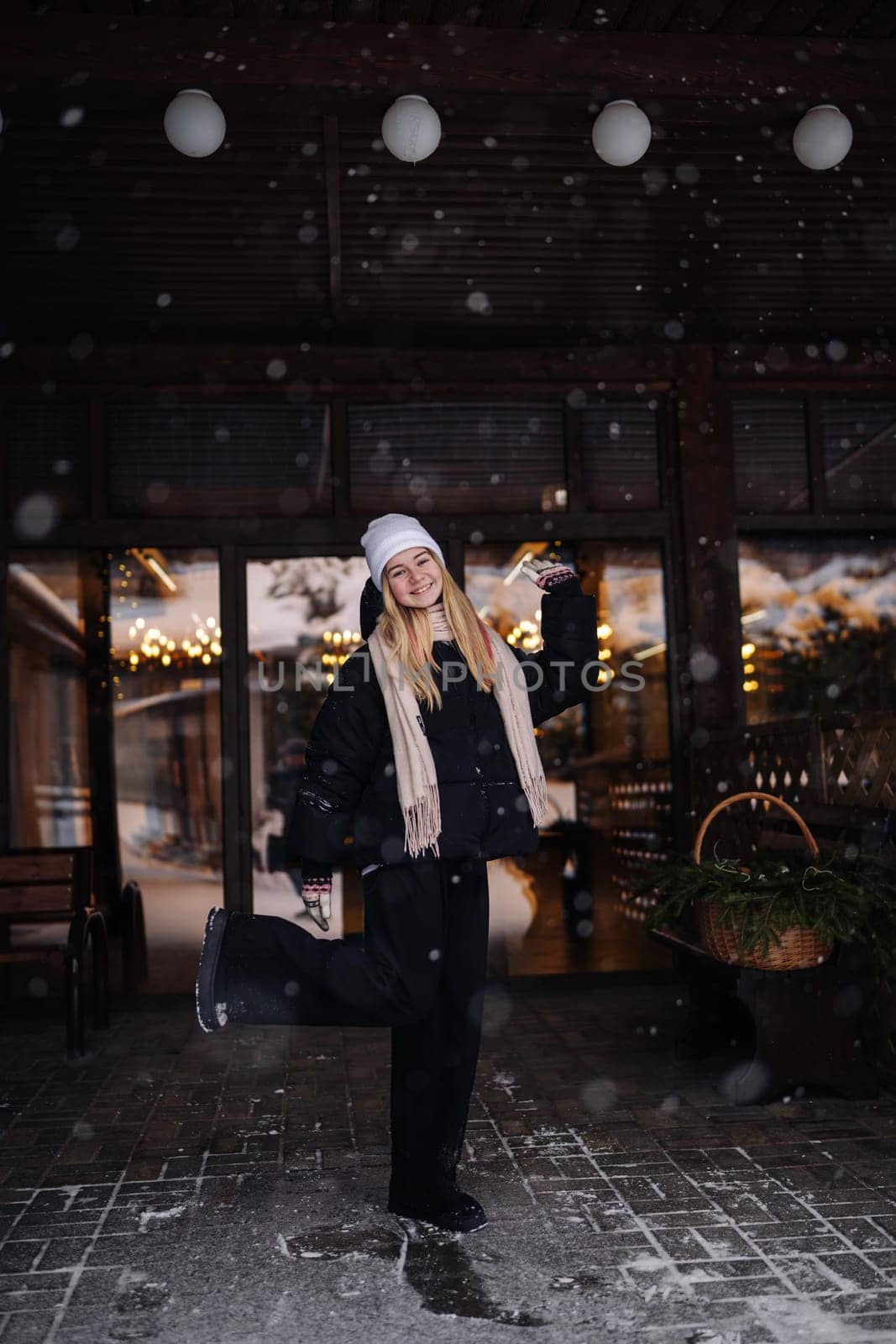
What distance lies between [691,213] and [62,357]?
11.7 feet

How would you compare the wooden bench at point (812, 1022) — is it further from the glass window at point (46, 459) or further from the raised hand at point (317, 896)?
the glass window at point (46, 459)

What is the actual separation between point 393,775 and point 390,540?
693 millimetres

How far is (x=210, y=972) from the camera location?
3.32 m

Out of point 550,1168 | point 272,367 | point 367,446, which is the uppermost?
point 272,367

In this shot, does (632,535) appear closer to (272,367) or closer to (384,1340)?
(272,367)

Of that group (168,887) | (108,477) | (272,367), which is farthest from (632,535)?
(168,887)

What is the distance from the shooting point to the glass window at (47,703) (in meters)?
7.02

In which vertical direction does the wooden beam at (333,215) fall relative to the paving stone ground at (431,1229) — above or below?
above

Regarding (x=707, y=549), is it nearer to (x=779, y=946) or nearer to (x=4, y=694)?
(x=779, y=946)

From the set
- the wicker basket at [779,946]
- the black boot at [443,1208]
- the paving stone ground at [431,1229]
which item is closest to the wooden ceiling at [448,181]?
the wicker basket at [779,946]

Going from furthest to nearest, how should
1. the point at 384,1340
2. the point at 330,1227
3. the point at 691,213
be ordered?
the point at 691,213 → the point at 330,1227 → the point at 384,1340

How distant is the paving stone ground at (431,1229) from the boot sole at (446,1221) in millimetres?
44

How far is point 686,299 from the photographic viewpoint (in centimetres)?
680

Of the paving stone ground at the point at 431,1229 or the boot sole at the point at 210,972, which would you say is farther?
the boot sole at the point at 210,972
